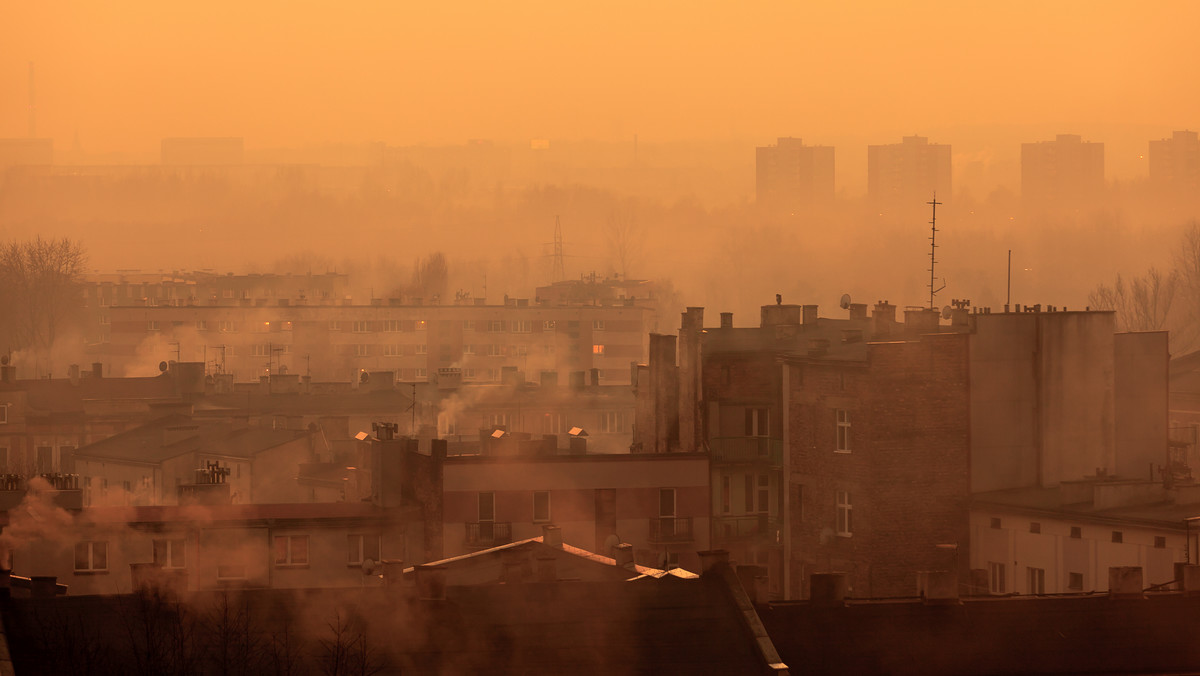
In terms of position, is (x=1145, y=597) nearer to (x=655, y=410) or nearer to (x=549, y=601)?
(x=549, y=601)

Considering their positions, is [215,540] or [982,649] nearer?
[982,649]

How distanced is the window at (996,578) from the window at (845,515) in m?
3.47

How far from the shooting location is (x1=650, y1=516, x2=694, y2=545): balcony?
42.6m

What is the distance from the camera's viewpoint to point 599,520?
4247 cm

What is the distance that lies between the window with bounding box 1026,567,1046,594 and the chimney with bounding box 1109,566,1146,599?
5481mm

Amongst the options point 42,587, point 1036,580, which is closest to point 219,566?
point 42,587

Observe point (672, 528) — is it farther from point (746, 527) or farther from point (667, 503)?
point (746, 527)

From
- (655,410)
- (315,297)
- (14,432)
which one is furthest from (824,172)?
(655,410)

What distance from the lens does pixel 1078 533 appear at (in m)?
35.5

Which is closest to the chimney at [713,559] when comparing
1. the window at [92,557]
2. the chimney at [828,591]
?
the chimney at [828,591]

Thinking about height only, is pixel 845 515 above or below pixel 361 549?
above

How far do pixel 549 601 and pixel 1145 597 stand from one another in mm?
10916

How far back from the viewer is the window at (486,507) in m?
41.8

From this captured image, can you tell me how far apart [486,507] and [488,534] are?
69 cm
